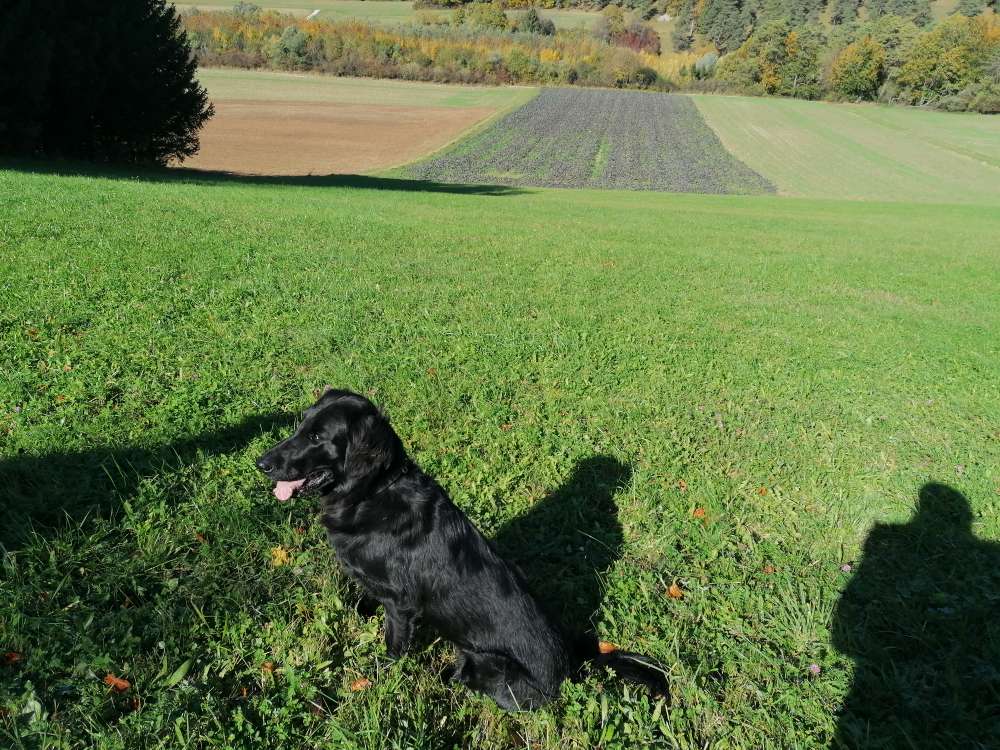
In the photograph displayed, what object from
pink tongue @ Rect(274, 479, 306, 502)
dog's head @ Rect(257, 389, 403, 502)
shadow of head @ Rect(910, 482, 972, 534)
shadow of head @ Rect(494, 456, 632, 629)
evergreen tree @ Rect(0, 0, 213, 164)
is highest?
evergreen tree @ Rect(0, 0, 213, 164)

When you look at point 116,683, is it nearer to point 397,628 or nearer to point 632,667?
point 397,628

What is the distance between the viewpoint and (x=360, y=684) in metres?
2.99

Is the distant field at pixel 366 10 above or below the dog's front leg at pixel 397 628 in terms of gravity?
above

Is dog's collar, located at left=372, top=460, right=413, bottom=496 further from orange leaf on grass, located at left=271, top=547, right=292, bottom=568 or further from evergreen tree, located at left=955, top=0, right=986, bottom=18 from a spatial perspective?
evergreen tree, located at left=955, top=0, right=986, bottom=18

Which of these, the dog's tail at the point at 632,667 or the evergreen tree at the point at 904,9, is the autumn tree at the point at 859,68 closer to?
the evergreen tree at the point at 904,9

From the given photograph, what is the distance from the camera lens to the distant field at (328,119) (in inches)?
1722

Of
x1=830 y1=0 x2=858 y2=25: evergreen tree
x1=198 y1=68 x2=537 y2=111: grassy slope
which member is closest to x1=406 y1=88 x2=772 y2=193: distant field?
x1=198 y1=68 x2=537 y2=111: grassy slope

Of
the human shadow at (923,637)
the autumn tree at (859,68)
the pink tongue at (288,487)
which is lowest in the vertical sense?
the human shadow at (923,637)

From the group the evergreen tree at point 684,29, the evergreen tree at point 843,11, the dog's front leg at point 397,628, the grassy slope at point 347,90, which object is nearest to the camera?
the dog's front leg at point 397,628

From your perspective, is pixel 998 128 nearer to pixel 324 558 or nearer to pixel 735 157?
pixel 735 157

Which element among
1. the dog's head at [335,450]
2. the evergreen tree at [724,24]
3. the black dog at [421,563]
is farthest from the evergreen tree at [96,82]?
the evergreen tree at [724,24]

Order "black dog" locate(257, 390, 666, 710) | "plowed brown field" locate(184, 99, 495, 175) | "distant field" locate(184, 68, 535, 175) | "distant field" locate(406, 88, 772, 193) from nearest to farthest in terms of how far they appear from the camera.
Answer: "black dog" locate(257, 390, 666, 710), "plowed brown field" locate(184, 99, 495, 175), "distant field" locate(406, 88, 772, 193), "distant field" locate(184, 68, 535, 175)

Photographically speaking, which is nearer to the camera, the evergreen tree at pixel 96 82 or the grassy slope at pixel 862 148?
the evergreen tree at pixel 96 82

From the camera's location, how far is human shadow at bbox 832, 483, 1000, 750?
318cm
